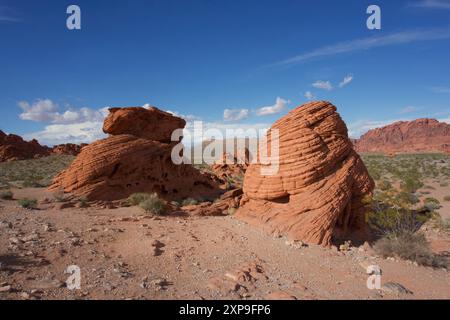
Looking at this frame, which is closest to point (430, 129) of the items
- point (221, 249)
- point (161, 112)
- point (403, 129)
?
point (403, 129)

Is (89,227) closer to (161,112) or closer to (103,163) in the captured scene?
(103,163)

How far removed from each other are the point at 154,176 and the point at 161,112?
4513mm

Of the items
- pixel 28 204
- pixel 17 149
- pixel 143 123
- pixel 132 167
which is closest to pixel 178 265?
pixel 28 204

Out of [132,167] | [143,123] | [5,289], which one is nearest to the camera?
[5,289]

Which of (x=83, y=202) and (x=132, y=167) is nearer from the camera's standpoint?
(x=83, y=202)

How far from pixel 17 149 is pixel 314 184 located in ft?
200

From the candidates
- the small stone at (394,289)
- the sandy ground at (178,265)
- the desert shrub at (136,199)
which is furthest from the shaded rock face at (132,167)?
the small stone at (394,289)

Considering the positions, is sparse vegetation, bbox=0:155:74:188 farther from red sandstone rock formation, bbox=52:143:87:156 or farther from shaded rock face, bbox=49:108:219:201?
red sandstone rock formation, bbox=52:143:87:156

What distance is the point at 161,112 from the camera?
64.2 feet

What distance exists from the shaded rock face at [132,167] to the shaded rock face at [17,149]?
44.1m

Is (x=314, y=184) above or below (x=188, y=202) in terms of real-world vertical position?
above

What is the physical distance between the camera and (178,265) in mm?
6801

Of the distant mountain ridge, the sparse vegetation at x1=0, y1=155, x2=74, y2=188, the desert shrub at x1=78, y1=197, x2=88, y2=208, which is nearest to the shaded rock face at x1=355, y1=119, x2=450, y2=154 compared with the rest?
the distant mountain ridge

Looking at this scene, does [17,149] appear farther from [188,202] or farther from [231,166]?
[188,202]
